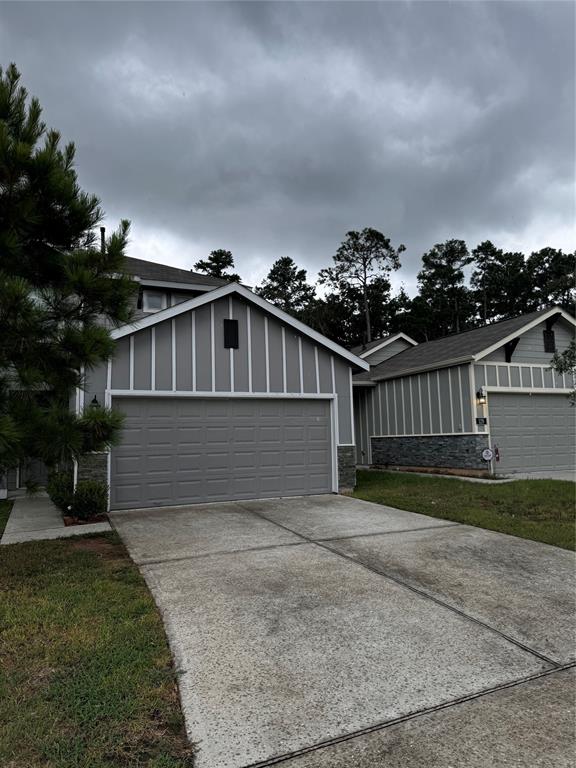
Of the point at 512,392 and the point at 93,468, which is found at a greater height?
the point at 512,392

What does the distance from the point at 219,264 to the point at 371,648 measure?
37.0 metres

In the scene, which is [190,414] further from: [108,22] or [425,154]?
[425,154]

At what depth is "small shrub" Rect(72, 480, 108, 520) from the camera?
24.9 ft

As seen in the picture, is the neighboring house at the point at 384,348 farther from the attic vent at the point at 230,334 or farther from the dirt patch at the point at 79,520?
the dirt patch at the point at 79,520

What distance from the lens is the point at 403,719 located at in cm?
245

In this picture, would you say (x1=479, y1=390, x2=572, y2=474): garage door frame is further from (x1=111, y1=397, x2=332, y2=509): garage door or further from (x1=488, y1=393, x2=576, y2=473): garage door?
(x1=111, y1=397, x2=332, y2=509): garage door

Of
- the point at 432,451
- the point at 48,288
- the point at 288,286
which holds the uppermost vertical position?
the point at 288,286

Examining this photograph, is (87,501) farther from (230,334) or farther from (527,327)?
(527,327)

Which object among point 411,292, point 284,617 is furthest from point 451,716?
point 411,292

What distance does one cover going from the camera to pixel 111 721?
2.39 m

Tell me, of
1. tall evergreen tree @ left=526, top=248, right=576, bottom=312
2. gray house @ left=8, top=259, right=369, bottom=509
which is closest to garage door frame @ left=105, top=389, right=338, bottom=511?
gray house @ left=8, top=259, right=369, bottom=509

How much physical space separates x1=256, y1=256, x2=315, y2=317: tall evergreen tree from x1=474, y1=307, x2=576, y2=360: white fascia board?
25.7 m

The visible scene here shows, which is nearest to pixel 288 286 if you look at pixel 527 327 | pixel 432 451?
pixel 527 327

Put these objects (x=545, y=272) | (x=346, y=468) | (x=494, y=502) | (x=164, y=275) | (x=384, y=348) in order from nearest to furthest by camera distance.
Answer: (x=494, y=502) → (x=346, y=468) → (x=164, y=275) → (x=384, y=348) → (x=545, y=272)
